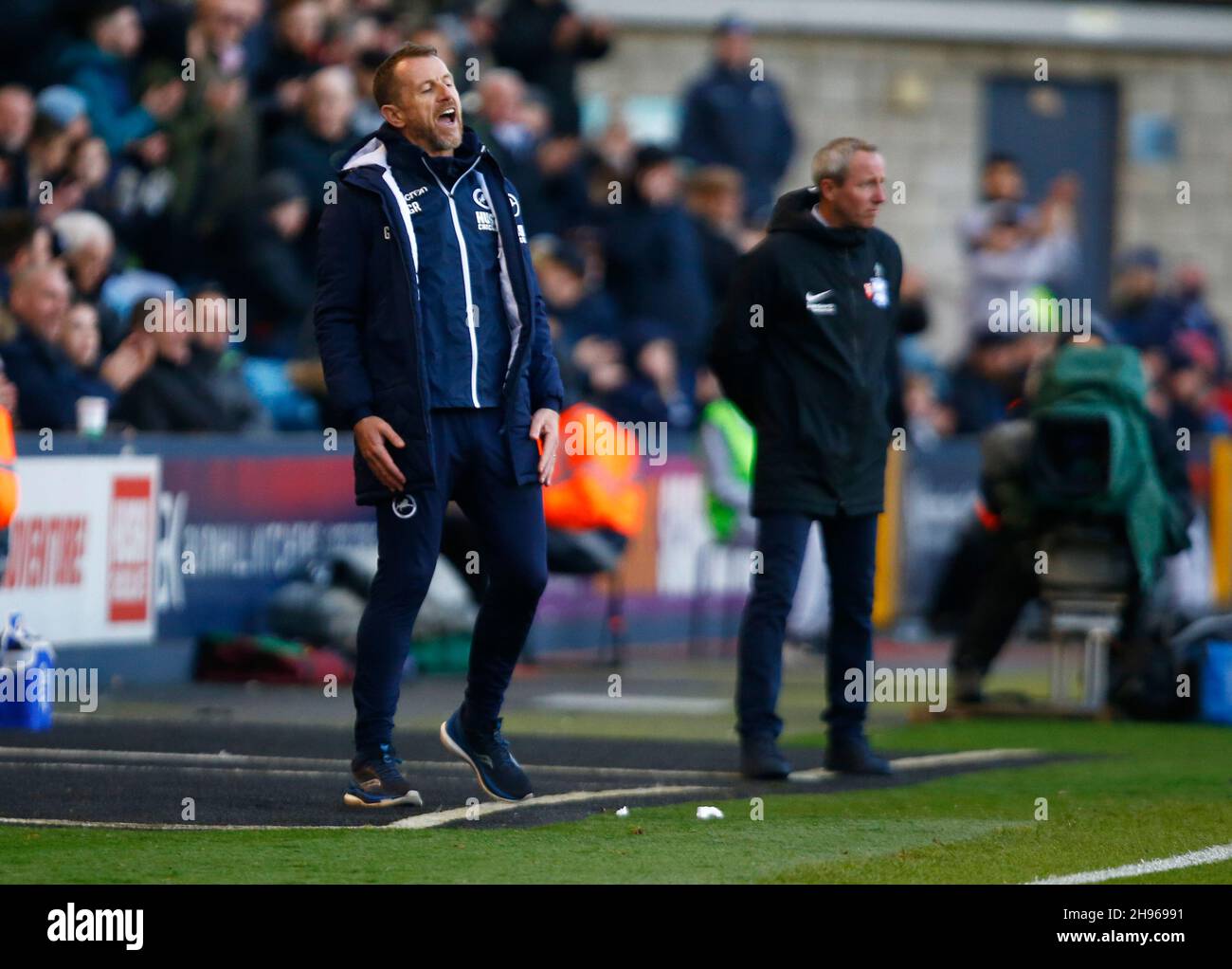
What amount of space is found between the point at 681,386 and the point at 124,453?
586 cm

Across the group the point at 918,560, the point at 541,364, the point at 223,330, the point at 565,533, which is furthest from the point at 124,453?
the point at 918,560

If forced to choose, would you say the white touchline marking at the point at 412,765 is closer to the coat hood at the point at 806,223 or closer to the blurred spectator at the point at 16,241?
the coat hood at the point at 806,223

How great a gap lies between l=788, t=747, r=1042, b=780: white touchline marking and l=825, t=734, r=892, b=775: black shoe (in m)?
0.04

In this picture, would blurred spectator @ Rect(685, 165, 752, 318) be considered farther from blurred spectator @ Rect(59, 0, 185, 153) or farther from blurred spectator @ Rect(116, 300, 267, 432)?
blurred spectator @ Rect(116, 300, 267, 432)

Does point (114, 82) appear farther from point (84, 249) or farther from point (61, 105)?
point (84, 249)

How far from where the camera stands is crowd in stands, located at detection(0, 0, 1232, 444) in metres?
14.4

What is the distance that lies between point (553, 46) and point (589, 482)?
5.34 metres

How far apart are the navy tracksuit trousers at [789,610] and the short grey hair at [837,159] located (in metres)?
1.30

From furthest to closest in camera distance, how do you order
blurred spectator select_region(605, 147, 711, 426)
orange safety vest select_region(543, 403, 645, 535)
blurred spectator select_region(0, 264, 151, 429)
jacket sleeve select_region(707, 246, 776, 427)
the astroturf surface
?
blurred spectator select_region(605, 147, 711, 426) → orange safety vest select_region(543, 403, 645, 535) → blurred spectator select_region(0, 264, 151, 429) → jacket sleeve select_region(707, 246, 776, 427) → the astroturf surface

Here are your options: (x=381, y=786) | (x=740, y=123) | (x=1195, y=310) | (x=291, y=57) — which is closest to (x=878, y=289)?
(x=381, y=786)

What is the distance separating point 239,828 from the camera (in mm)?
7641

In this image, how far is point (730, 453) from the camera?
1755 centimetres

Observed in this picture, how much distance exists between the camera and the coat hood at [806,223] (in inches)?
392

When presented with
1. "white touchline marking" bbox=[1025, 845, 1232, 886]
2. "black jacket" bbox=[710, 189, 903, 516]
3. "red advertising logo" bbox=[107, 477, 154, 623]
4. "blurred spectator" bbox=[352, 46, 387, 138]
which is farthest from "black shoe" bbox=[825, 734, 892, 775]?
"blurred spectator" bbox=[352, 46, 387, 138]
